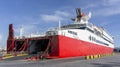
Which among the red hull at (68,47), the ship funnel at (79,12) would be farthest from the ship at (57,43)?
the ship funnel at (79,12)

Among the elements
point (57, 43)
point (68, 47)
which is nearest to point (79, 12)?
point (68, 47)

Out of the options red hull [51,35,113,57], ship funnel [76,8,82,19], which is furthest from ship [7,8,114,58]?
ship funnel [76,8,82,19]

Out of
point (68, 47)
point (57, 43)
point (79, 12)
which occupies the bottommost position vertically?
point (68, 47)

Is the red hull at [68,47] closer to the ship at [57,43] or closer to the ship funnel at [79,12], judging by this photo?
the ship at [57,43]

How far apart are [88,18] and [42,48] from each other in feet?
72.7

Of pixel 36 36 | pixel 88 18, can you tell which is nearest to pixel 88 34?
pixel 88 18

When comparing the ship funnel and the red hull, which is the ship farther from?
the ship funnel

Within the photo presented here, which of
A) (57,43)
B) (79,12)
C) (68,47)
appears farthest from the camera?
(79,12)

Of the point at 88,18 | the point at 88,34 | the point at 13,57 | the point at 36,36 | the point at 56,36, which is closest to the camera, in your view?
the point at 13,57

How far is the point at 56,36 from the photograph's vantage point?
117 feet

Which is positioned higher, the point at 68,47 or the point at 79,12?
the point at 79,12

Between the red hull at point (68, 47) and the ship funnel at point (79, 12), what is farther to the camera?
the ship funnel at point (79, 12)

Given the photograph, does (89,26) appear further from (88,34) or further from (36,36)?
(36,36)

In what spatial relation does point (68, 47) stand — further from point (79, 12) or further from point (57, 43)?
point (79, 12)
